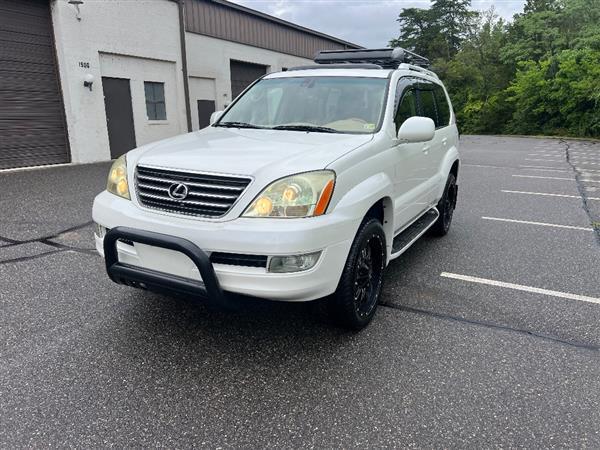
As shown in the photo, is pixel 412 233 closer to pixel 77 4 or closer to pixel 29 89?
pixel 29 89

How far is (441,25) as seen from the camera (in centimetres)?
5334

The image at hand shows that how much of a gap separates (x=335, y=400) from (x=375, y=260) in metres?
1.20

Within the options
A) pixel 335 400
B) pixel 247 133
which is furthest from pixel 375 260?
pixel 247 133

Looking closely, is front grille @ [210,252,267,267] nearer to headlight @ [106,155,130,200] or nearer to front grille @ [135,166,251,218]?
front grille @ [135,166,251,218]

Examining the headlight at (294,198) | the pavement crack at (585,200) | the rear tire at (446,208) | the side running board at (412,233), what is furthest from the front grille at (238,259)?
the pavement crack at (585,200)

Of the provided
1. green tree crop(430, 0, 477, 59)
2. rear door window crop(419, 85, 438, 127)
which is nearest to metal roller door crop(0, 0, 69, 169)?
rear door window crop(419, 85, 438, 127)

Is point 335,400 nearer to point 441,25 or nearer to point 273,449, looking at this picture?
point 273,449

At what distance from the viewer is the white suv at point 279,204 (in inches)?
105

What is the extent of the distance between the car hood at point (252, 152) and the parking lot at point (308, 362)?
836 millimetres

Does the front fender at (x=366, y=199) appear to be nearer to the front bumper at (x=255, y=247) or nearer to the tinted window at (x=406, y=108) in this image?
the front bumper at (x=255, y=247)

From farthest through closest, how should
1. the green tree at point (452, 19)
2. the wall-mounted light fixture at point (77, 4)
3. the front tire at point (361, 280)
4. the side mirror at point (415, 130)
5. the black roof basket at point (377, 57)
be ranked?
the green tree at point (452, 19), the wall-mounted light fixture at point (77, 4), the black roof basket at point (377, 57), the side mirror at point (415, 130), the front tire at point (361, 280)

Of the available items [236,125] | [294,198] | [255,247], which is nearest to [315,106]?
[236,125]

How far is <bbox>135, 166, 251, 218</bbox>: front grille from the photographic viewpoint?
108 inches

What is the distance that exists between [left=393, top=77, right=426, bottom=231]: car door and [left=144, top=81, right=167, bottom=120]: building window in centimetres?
1229
